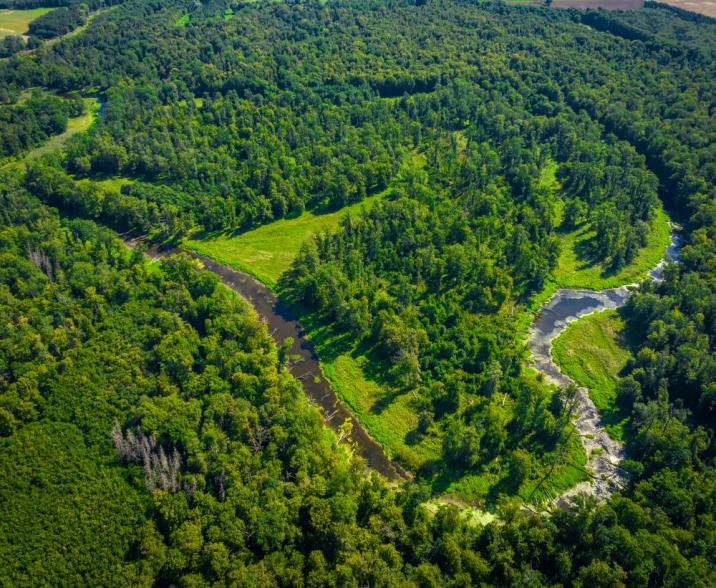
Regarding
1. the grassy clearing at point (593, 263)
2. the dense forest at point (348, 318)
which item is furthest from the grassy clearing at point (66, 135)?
the grassy clearing at point (593, 263)

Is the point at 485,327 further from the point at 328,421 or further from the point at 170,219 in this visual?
the point at 170,219

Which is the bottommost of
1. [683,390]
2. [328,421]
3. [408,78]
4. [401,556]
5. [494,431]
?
[328,421]

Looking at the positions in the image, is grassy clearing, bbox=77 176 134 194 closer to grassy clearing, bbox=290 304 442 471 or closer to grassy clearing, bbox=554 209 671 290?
grassy clearing, bbox=290 304 442 471

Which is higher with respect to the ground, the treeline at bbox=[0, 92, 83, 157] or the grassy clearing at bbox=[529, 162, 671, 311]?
the grassy clearing at bbox=[529, 162, 671, 311]

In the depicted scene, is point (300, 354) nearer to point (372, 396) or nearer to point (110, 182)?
point (372, 396)

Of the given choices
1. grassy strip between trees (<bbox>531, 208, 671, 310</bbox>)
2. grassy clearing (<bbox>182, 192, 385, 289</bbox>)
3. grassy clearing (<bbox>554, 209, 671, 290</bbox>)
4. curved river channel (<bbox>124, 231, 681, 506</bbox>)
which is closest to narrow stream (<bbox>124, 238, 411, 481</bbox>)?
curved river channel (<bbox>124, 231, 681, 506</bbox>)

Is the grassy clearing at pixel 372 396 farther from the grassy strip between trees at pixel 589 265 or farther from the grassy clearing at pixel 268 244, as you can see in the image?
the grassy strip between trees at pixel 589 265

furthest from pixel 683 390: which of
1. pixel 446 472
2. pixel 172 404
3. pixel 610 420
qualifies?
pixel 172 404

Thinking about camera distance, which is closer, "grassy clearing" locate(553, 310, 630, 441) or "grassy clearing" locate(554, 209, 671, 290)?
"grassy clearing" locate(553, 310, 630, 441)
